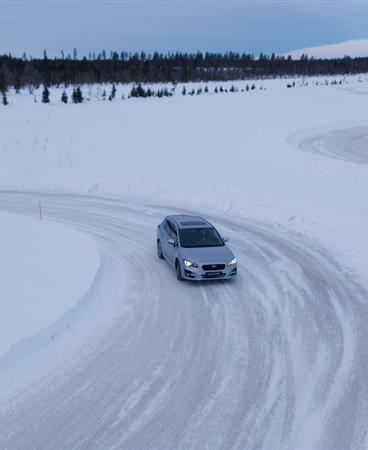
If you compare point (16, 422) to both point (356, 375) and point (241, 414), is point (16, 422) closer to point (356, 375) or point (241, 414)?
point (241, 414)

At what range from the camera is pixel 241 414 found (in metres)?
7.96

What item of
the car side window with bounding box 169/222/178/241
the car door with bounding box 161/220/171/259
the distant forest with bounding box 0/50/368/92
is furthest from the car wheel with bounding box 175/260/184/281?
the distant forest with bounding box 0/50/368/92

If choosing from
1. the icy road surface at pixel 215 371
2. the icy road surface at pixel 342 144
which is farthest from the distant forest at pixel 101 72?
the icy road surface at pixel 215 371

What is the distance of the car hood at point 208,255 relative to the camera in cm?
1376

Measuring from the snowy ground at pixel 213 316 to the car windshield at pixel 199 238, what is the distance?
3.82 feet

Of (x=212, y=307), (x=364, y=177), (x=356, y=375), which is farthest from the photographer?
(x=364, y=177)

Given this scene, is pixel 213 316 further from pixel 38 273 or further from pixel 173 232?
pixel 38 273

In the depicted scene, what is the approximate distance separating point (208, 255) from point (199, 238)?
3.75ft

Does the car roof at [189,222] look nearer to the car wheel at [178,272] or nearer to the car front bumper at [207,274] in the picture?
the car wheel at [178,272]

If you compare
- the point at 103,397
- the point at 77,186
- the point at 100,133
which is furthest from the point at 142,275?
the point at 100,133

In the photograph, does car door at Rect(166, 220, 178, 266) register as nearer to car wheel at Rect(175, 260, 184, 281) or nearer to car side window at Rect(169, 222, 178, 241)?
car side window at Rect(169, 222, 178, 241)

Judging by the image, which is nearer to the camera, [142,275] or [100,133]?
[142,275]

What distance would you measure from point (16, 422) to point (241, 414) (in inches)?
143

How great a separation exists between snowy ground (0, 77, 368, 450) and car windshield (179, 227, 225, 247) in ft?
3.82
